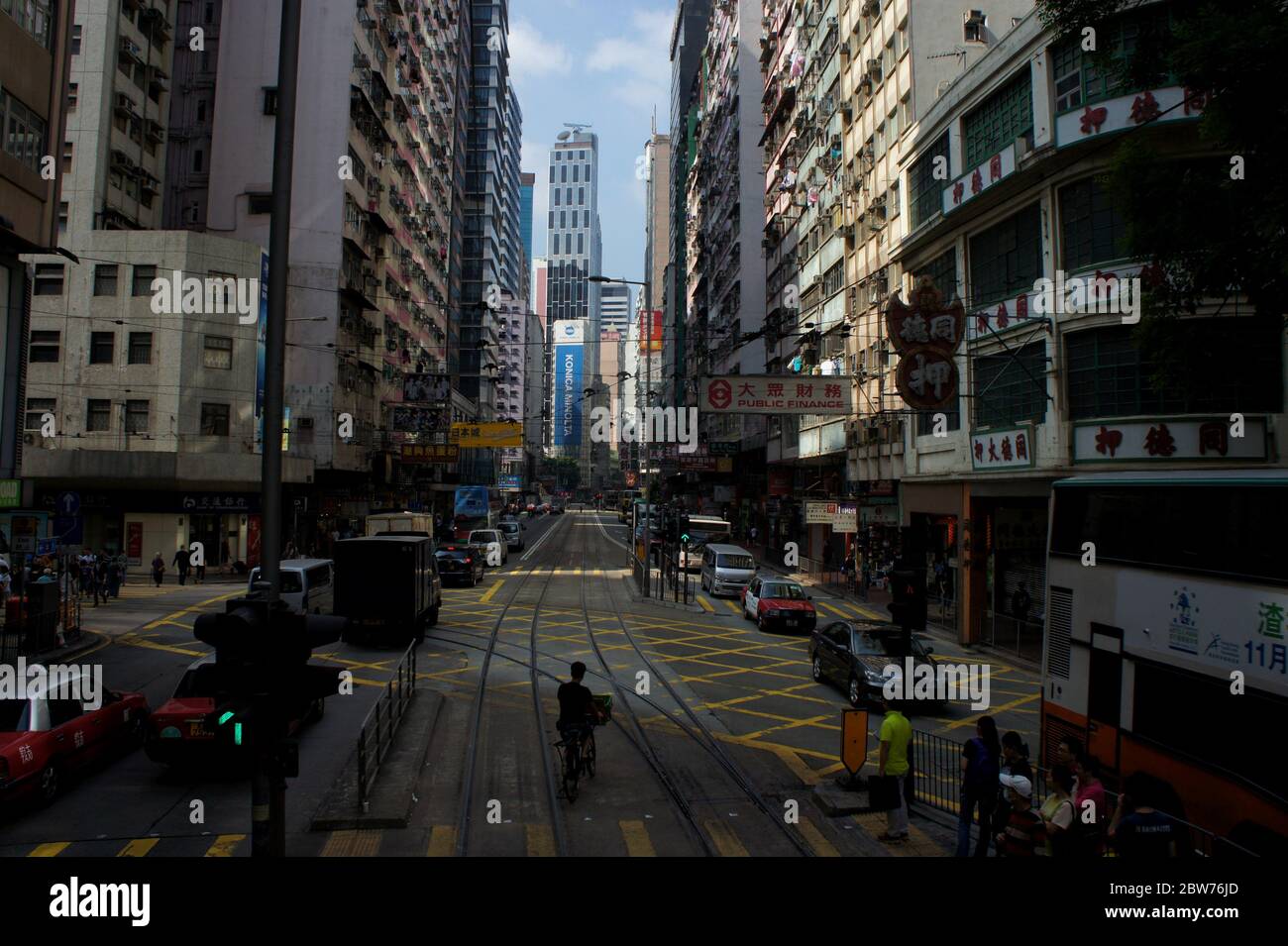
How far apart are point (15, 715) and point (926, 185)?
2772cm

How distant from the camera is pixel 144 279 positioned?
3591 centimetres

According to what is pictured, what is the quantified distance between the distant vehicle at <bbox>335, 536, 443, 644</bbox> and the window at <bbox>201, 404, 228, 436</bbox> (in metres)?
Result: 20.0

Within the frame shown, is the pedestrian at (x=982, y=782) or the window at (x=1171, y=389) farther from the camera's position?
the window at (x=1171, y=389)

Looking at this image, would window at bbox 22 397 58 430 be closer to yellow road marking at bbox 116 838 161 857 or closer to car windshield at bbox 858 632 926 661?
yellow road marking at bbox 116 838 161 857

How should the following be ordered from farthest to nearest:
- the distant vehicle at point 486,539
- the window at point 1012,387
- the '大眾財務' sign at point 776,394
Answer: the distant vehicle at point 486,539, the window at point 1012,387, the '大眾財務' sign at point 776,394

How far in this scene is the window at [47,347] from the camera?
35.3 meters

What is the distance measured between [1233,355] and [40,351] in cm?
4196

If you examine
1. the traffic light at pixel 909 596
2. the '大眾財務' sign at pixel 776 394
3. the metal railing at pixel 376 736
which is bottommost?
the metal railing at pixel 376 736

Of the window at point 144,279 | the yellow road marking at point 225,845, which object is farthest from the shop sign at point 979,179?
the window at point 144,279

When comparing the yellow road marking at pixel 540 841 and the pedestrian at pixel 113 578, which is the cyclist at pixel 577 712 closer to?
the yellow road marking at pixel 540 841

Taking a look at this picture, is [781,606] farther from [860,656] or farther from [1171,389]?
[1171,389]

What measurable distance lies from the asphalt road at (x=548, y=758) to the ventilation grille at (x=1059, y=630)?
2647mm

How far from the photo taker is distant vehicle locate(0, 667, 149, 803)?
Result: 9336 millimetres
